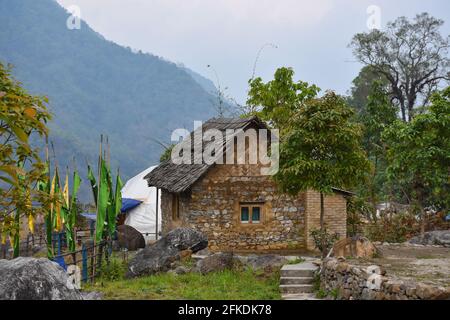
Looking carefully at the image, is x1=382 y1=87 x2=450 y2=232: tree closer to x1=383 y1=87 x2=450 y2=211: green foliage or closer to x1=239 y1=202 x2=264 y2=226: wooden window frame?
x1=383 y1=87 x2=450 y2=211: green foliage

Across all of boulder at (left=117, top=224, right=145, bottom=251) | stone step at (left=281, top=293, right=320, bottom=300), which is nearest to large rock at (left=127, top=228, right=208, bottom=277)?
stone step at (left=281, top=293, right=320, bottom=300)

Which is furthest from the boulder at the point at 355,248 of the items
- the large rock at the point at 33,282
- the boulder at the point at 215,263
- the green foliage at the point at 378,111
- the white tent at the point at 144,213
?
the green foliage at the point at 378,111

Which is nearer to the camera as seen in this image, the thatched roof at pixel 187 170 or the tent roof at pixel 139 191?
the thatched roof at pixel 187 170

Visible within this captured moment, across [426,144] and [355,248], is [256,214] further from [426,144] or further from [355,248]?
[426,144]

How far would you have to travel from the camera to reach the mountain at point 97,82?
129875mm

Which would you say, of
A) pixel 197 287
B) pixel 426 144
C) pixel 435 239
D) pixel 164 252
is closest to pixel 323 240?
pixel 197 287

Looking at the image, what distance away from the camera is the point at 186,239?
16.9 metres

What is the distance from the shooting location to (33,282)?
8.00 m

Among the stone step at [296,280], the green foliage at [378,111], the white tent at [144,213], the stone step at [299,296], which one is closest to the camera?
the stone step at [299,296]

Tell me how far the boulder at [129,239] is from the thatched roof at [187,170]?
82.0 inches

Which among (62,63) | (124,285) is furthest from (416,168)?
(62,63)

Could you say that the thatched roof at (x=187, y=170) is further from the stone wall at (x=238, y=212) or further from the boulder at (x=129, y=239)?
the boulder at (x=129, y=239)

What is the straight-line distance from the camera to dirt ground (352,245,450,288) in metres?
12.2
